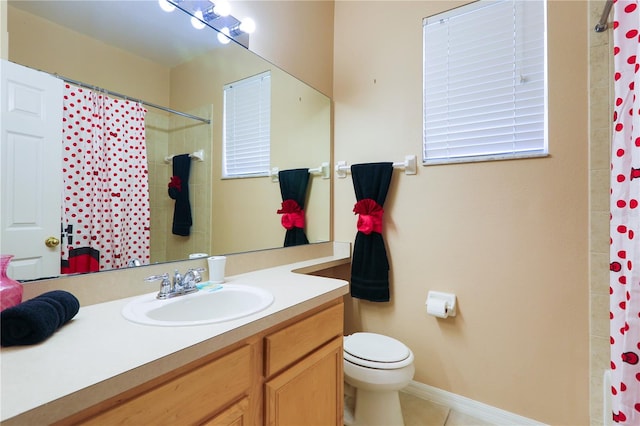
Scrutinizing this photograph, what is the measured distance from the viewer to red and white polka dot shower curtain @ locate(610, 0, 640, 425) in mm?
836

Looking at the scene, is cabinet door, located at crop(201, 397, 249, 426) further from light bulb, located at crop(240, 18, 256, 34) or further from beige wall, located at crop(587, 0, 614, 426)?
light bulb, located at crop(240, 18, 256, 34)

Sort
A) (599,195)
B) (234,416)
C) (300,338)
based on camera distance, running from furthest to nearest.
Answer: (599,195) < (300,338) < (234,416)

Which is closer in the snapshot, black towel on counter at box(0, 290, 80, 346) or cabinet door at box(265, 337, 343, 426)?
black towel on counter at box(0, 290, 80, 346)

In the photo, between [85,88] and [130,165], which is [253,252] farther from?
[85,88]

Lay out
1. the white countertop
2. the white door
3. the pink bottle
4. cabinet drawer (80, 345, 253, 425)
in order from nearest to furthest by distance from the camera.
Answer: the white countertop
cabinet drawer (80, 345, 253, 425)
the pink bottle
the white door

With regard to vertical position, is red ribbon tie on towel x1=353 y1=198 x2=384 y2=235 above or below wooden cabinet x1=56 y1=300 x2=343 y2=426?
above

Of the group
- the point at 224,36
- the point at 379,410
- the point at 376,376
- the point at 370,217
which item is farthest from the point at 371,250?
the point at 224,36

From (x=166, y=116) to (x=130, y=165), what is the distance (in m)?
0.26

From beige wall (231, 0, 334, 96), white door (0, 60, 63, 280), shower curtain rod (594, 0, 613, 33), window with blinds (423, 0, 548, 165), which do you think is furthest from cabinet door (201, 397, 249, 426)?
shower curtain rod (594, 0, 613, 33)

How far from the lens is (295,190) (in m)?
1.93

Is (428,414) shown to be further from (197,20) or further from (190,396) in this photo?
(197,20)

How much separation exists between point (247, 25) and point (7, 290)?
1524mm

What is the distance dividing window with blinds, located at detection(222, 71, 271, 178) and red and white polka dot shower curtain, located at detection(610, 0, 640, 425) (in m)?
1.55

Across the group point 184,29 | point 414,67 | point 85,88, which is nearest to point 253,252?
point 85,88
